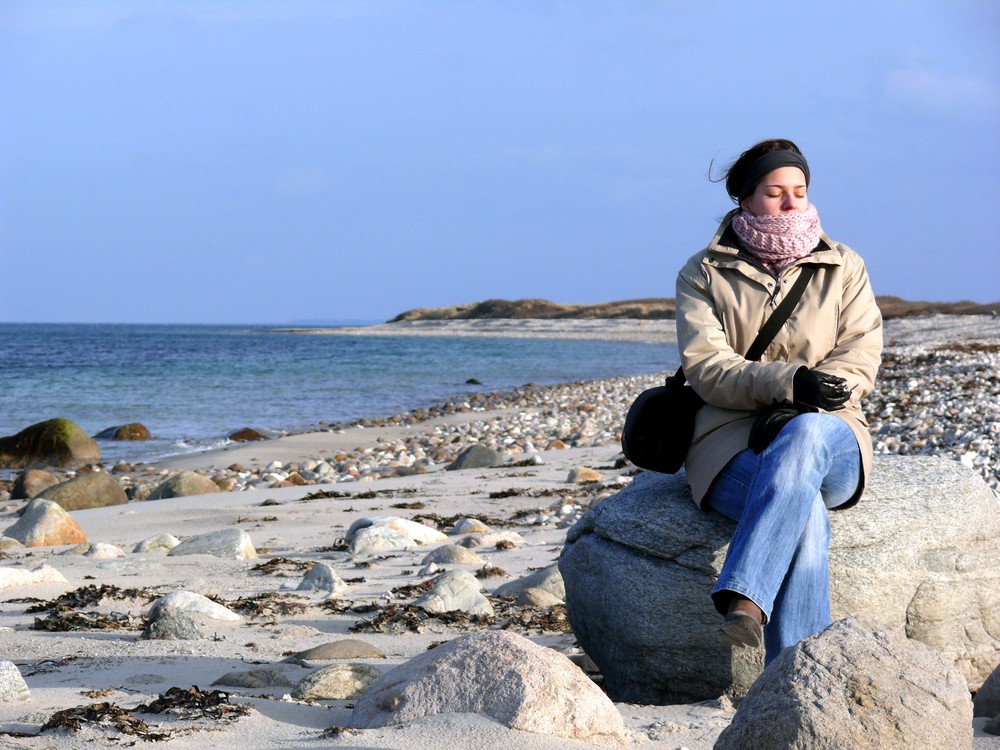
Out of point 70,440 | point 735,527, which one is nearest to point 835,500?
point 735,527

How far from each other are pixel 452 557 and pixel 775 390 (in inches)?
117

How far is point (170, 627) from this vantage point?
Answer: 4602 mm

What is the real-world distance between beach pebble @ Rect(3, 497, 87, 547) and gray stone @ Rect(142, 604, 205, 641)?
11.3 feet

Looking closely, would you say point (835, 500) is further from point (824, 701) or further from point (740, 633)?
point (824, 701)

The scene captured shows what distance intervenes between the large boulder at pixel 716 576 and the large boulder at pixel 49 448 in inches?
488

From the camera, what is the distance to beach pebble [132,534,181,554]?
704 centimetres

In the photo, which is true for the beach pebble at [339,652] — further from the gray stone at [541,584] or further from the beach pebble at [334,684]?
the gray stone at [541,584]

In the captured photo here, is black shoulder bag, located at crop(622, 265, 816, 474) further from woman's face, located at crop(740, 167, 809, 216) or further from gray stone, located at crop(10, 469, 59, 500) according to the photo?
gray stone, located at crop(10, 469, 59, 500)

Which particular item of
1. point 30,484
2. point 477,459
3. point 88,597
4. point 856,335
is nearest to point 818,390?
point 856,335

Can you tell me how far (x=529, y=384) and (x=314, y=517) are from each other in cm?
2006

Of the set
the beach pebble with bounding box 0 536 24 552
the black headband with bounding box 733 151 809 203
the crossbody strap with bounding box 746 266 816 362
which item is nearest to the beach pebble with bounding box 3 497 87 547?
the beach pebble with bounding box 0 536 24 552

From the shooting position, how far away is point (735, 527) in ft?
13.1

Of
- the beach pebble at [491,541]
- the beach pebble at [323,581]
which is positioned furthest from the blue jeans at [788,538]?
the beach pebble at [491,541]

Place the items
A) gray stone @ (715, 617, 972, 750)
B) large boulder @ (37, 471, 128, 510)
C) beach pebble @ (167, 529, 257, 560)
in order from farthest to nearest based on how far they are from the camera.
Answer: large boulder @ (37, 471, 128, 510), beach pebble @ (167, 529, 257, 560), gray stone @ (715, 617, 972, 750)
